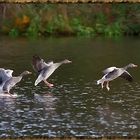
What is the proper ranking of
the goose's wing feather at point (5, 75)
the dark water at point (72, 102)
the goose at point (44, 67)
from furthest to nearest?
the goose at point (44, 67) < the goose's wing feather at point (5, 75) < the dark water at point (72, 102)

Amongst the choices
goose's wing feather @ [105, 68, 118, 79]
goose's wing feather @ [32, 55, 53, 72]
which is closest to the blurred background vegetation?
goose's wing feather @ [32, 55, 53, 72]

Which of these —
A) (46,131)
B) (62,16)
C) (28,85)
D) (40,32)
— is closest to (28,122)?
(46,131)

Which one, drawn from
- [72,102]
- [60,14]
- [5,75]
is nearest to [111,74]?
[72,102]

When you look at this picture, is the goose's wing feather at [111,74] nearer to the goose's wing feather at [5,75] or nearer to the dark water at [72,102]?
the dark water at [72,102]

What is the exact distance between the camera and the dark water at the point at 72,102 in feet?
→ 9.64

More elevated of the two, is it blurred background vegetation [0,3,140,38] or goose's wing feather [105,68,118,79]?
blurred background vegetation [0,3,140,38]

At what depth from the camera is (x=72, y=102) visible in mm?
3463

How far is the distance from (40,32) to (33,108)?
1.50 metres

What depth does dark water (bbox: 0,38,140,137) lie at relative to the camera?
9.64ft

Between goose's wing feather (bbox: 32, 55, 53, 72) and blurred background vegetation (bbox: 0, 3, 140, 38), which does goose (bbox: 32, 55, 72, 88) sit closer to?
goose's wing feather (bbox: 32, 55, 53, 72)

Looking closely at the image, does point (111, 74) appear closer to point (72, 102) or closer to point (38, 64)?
point (72, 102)

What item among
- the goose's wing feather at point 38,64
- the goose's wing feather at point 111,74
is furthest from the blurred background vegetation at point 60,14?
the goose's wing feather at point 111,74

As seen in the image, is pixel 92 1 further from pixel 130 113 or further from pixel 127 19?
pixel 127 19

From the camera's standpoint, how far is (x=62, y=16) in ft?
10.7
